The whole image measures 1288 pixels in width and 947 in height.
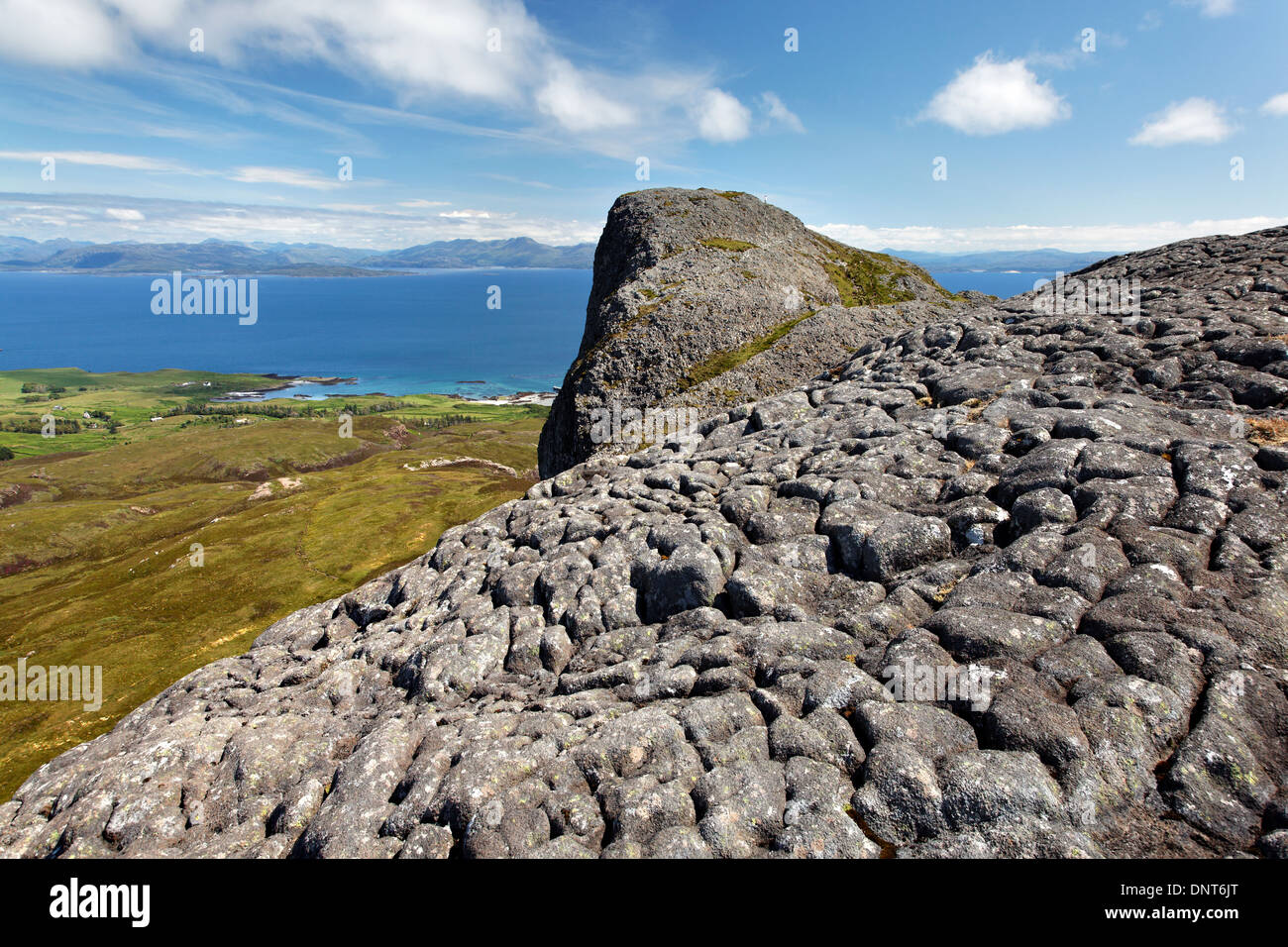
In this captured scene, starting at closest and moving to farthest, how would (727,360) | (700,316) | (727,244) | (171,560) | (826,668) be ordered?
1. (826,668)
2. (727,360)
3. (700,316)
4. (727,244)
5. (171,560)

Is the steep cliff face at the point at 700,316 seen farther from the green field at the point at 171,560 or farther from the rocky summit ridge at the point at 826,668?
the green field at the point at 171,560

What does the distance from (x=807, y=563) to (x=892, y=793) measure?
7.19 m

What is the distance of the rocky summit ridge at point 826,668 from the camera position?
9.10m

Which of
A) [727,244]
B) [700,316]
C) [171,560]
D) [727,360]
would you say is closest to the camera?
[727,360]

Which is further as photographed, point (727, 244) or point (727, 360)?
point (727, 244)

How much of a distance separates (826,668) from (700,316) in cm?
3758

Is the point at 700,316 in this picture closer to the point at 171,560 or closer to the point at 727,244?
the point at 727,244

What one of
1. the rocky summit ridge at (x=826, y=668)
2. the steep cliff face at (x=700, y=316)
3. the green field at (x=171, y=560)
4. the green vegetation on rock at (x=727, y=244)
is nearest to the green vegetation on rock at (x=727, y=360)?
the steep cliff face at (x=700, y=316)

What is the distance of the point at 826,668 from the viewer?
11930mm

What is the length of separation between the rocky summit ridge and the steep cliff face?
17.4 m

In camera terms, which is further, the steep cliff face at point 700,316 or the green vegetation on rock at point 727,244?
the green vegetation on rock at point 727,244

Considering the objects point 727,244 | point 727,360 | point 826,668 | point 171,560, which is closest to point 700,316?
point 727,360

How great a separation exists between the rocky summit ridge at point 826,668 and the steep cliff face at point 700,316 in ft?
57.0
